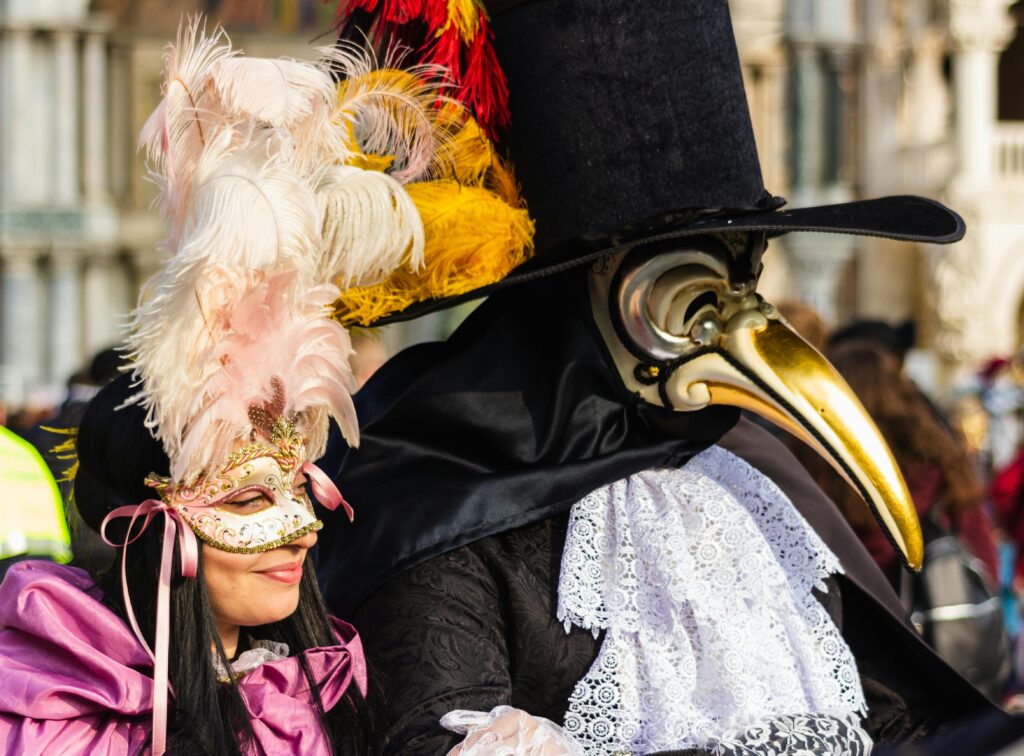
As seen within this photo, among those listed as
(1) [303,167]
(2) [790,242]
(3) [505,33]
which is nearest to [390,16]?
(3) [505,33]

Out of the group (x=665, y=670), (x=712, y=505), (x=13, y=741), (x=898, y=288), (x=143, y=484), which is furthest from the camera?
(x=898, y=288)

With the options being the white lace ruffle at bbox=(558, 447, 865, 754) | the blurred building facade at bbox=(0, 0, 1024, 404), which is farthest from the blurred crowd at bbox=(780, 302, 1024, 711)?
the blurred building facade at bbox=(0, 0, 1024, 404)

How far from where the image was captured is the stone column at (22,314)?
13172 mm

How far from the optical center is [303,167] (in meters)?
1.76

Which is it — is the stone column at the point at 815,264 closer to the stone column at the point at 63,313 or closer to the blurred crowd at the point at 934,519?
the stone column at the point at 63,313

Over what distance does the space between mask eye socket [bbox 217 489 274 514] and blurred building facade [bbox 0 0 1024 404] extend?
11080 millimetres

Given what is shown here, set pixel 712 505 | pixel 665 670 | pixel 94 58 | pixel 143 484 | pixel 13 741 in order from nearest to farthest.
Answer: pixel 13 741 → pixel 143 484 → pixel 665 670 → pixel 712 505 → pixel 94 58

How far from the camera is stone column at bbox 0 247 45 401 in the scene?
519 inches

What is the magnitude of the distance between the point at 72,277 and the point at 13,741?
12.5 m

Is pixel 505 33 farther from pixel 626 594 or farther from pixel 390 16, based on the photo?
pixel 626 594

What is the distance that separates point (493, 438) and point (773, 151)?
44.1 ft

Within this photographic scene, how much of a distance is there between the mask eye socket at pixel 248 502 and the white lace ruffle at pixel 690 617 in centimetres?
43

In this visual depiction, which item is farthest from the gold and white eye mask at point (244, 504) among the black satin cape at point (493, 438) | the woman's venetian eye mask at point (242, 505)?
the black satin cape at point (493, 438)

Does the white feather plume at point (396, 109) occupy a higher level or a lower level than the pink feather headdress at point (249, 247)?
higher
